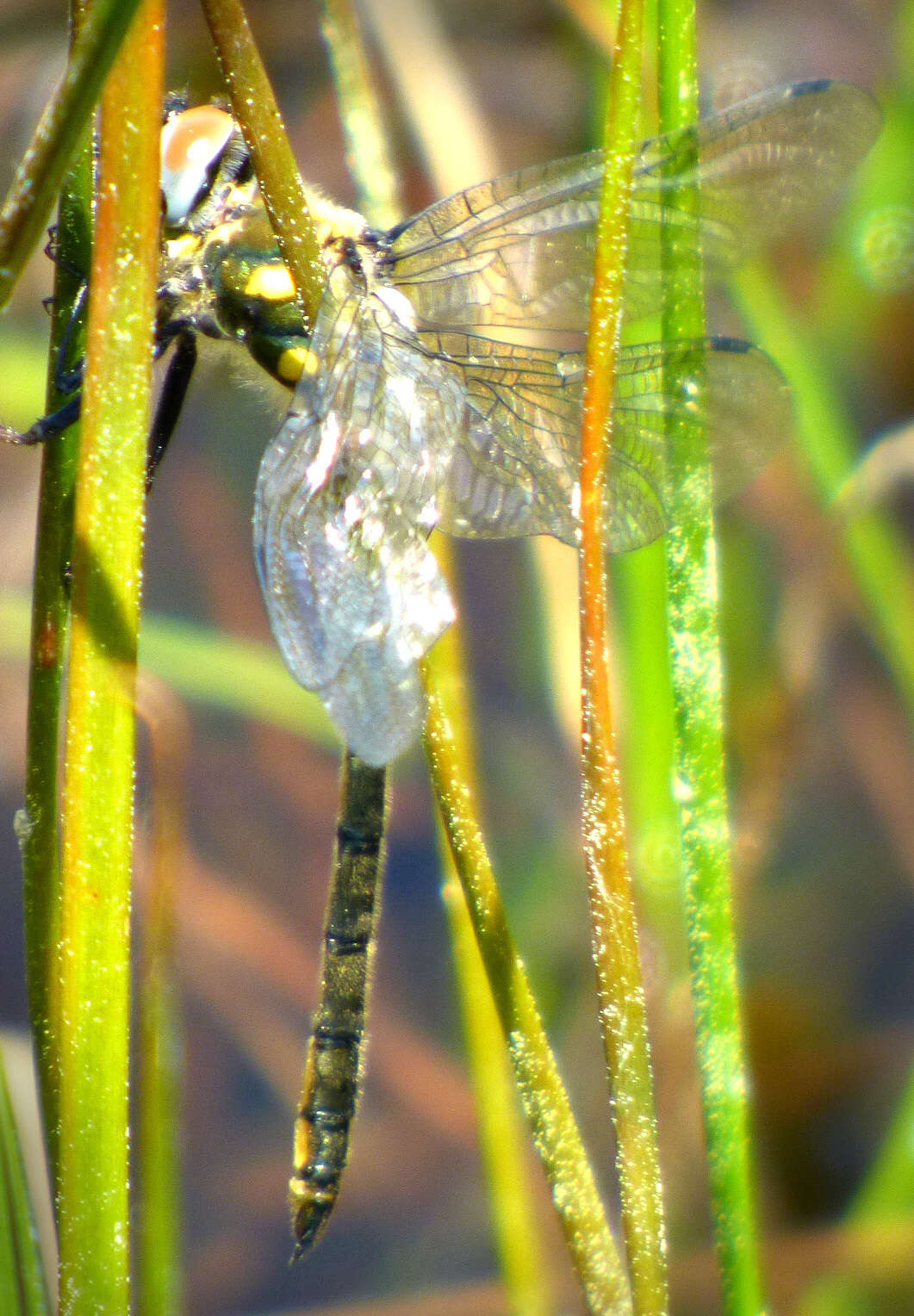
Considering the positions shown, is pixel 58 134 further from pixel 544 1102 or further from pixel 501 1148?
pixel 501 1148

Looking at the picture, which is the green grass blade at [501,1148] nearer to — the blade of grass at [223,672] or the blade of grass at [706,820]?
the blade of grass at [706,820]

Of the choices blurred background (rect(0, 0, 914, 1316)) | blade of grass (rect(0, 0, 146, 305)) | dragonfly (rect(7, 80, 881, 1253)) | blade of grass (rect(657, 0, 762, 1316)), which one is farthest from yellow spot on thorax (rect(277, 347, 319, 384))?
blurred background (rect(0, 0, 914, 1316))

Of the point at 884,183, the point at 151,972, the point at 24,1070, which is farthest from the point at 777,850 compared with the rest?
the point at 151,972

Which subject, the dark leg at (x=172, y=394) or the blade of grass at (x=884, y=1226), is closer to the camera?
the dark leg at (x=172, y=394)

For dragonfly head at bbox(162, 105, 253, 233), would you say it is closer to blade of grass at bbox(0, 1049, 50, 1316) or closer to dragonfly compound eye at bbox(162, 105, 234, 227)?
dragonfly compound eye at bbox(162, 105, 234, 227)

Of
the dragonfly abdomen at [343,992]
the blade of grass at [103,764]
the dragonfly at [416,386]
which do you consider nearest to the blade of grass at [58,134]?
the blade of grass at [103,764]
